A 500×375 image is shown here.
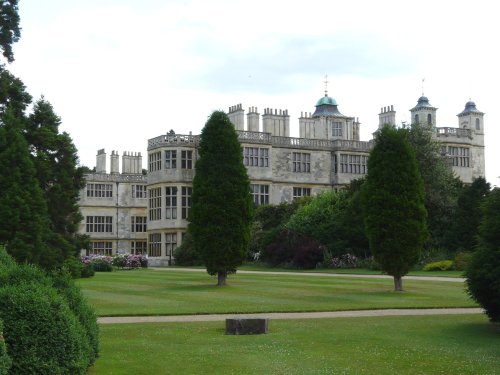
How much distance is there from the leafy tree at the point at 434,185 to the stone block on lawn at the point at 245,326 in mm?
28640

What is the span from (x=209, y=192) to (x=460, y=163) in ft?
124

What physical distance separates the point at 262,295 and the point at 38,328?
599 inches

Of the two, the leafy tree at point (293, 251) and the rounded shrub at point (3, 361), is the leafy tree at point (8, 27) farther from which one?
the rounded shrub at point (3, 361)

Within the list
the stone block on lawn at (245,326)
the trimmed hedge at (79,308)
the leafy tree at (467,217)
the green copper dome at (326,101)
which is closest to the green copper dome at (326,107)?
the green copper dome at (326,101)

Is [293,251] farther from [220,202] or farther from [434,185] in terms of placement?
[220,202]

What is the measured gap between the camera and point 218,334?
14922mm

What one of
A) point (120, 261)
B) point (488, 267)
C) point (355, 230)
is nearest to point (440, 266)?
Result: point (355, 230)

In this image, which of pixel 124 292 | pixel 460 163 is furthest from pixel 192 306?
pixel 460 163

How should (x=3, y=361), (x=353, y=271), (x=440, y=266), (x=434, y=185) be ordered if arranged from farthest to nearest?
(x=434, y=185) < (x=353, y=271) < (x=440, y=266) < (x=3, y=361)

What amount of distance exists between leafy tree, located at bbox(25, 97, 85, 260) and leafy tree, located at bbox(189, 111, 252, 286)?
8574 millimetres

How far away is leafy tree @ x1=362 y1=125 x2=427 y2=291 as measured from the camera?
25.5m

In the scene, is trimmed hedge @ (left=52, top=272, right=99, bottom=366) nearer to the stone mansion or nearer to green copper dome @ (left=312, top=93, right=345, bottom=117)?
the stone mansion

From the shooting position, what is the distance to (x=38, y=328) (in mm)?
8945

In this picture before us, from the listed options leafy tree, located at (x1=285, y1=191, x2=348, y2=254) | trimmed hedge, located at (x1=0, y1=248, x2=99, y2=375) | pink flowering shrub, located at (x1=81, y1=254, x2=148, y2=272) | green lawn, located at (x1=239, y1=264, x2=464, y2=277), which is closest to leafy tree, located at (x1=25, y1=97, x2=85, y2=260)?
pink flowering shrub, located at (x1=81, y1=254, x2=148, y2=272)
